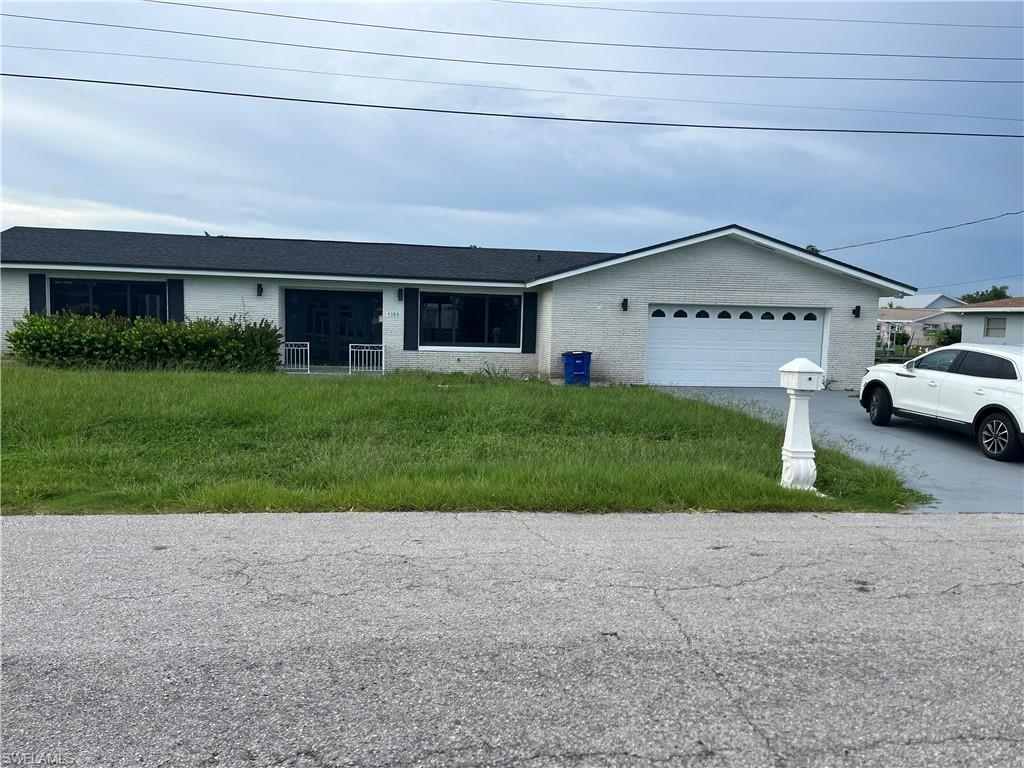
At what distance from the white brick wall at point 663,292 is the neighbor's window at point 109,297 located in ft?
38.2

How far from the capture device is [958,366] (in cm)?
1163

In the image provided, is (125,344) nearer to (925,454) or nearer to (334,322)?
(334,322)

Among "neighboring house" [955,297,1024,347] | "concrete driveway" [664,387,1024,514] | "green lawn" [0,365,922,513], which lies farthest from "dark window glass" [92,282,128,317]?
"neighboring house" [955,297,1024,347]

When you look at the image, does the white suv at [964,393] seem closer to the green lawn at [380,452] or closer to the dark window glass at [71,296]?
the green lawn at [380,452]

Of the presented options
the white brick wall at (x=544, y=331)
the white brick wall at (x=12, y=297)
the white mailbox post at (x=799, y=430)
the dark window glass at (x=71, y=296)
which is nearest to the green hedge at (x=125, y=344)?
the white brick wall at (x=12, y=297)

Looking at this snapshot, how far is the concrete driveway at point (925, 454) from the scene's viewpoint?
8.18 metres

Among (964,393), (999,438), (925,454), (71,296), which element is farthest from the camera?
(71,296)

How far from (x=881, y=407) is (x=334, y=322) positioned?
15.3 m

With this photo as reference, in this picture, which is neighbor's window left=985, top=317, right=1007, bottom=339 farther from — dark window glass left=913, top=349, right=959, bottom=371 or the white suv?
dark window glass left=913, top=349, right=959, bottom=371

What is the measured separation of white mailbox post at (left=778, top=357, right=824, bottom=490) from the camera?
8016 mm

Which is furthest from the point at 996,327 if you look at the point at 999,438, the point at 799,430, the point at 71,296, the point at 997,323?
the point at 71,296

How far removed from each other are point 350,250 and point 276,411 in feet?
44.1

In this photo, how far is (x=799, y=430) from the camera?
813cm

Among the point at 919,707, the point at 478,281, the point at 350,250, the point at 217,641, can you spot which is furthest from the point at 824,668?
the point at 350,250
